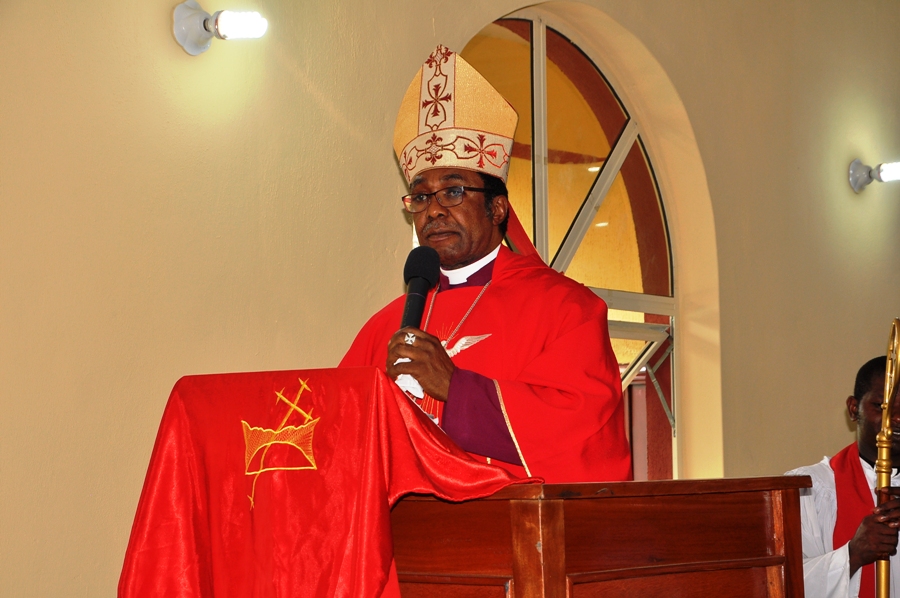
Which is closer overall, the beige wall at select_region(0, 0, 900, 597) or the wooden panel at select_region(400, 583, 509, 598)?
the wooden panel at select_region(400, 583, 509, 598)

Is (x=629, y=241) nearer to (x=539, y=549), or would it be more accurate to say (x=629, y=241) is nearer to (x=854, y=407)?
(x=854, y=407)

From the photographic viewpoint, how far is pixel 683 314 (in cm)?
593

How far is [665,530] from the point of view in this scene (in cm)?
215

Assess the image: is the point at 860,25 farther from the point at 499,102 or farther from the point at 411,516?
the point at 411,516

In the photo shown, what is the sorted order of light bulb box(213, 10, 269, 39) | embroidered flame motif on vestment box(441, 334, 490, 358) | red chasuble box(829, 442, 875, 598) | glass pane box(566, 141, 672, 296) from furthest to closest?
glass pane box(566, 141, 672, 296), red chasuble box(829, 442, 875, 598), light bulb box(213, 10, 269, 39), embroidered flame motif on vestment box(441, 334, 490, 358)

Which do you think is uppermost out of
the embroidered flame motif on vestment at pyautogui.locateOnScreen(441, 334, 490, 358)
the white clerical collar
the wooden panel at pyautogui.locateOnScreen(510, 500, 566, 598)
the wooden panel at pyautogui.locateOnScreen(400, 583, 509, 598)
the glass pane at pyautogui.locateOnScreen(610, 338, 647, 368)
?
the glass pane at pyautogui.locateOnScreen(610, 338, 647, 368)

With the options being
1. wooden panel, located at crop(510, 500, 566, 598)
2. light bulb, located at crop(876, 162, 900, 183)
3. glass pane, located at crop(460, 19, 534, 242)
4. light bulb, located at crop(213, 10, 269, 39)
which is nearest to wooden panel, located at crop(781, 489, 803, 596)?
wooden panel, located at crop(510, 500, 566, 598)

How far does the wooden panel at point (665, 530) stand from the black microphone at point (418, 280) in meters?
0.56

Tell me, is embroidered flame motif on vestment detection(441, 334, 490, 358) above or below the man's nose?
below

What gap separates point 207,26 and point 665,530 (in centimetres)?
211

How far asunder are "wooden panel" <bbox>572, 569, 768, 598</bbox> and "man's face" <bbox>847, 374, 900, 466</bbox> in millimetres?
2125

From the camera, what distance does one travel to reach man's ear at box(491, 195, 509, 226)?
3125 mm

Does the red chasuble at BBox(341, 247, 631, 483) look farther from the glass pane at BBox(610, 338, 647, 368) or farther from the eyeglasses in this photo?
the glass pane at BBox(610, 338, 647, 368)

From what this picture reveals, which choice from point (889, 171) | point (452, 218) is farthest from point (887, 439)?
point (889, 171)
